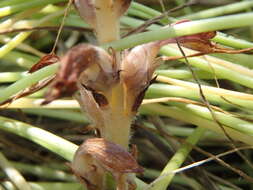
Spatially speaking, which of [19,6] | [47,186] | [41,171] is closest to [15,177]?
[47,186]

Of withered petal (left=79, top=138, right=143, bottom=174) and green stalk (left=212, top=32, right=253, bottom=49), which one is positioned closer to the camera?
withered petal (left=79, top=138, right=143, bottom=174)

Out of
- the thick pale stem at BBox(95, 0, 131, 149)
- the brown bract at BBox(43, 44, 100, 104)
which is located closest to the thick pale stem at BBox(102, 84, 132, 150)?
the thick pale stem at BBox(95, 0, 131, 149)

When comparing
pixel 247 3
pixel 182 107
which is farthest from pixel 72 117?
pixel 247 3

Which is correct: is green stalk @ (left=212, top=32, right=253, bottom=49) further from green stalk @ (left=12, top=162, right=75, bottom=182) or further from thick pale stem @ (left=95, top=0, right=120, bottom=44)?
green stalk @ (left=12, top=162, right=75, bottom=182)

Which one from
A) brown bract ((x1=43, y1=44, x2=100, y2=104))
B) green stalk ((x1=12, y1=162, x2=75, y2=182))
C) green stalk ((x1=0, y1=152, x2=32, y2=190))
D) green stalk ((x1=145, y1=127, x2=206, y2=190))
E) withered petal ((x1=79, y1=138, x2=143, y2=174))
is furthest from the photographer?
green stalk ((x1=12, y1=162, x2=75, y2=182))

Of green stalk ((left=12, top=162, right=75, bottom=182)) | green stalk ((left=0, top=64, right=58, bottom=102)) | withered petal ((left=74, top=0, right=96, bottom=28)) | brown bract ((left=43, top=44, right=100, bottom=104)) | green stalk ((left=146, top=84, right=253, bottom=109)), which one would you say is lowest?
green stalk ((left=12, top=162, right=75, bottom=182))

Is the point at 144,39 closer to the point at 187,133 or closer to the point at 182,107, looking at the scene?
the point at 182,107

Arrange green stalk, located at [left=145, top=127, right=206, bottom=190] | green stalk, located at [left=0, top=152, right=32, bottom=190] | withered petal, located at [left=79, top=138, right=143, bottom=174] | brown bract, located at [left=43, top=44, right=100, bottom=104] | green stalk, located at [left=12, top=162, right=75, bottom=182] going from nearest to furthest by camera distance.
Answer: brown bract, located at [left=43, top=44, right=100, bottom=104]
withered petal, located at [left=79, top=138, right=143, bottom=174]
green stalk, located at [left=145, top=127, right=206, bottom=190]
green stalk, located at [left=0, top=152, right=32, bottom=190]
green stalk, located at [left=12, top=162, right=75, bottom=182]

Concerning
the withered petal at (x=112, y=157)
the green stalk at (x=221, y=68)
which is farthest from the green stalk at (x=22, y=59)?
the withered petal at (x=112, y=157)
